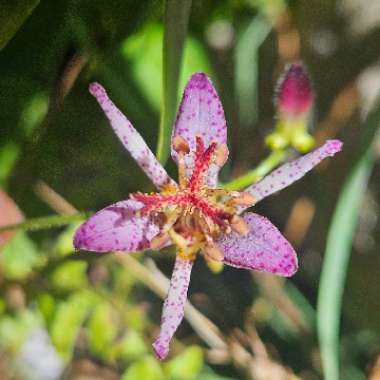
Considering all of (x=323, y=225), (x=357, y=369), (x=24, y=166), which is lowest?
(x=357, y=369)

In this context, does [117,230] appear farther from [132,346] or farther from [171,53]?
[132,346]

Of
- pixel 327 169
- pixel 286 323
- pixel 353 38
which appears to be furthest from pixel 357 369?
pixel 353 38

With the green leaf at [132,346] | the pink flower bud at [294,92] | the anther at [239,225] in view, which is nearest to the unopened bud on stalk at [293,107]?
the pink flower bud at [294,92]

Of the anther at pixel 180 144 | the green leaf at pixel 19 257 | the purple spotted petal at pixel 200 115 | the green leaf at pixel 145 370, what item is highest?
the green leaf at pixel 19 257

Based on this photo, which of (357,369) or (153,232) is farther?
(357,369)

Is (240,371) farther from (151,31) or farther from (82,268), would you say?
(151,31)

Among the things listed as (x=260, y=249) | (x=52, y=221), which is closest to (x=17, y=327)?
(x=52, y=221)

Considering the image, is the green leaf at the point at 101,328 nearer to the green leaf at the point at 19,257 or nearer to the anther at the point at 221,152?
the green leaf at the point at 19,257
